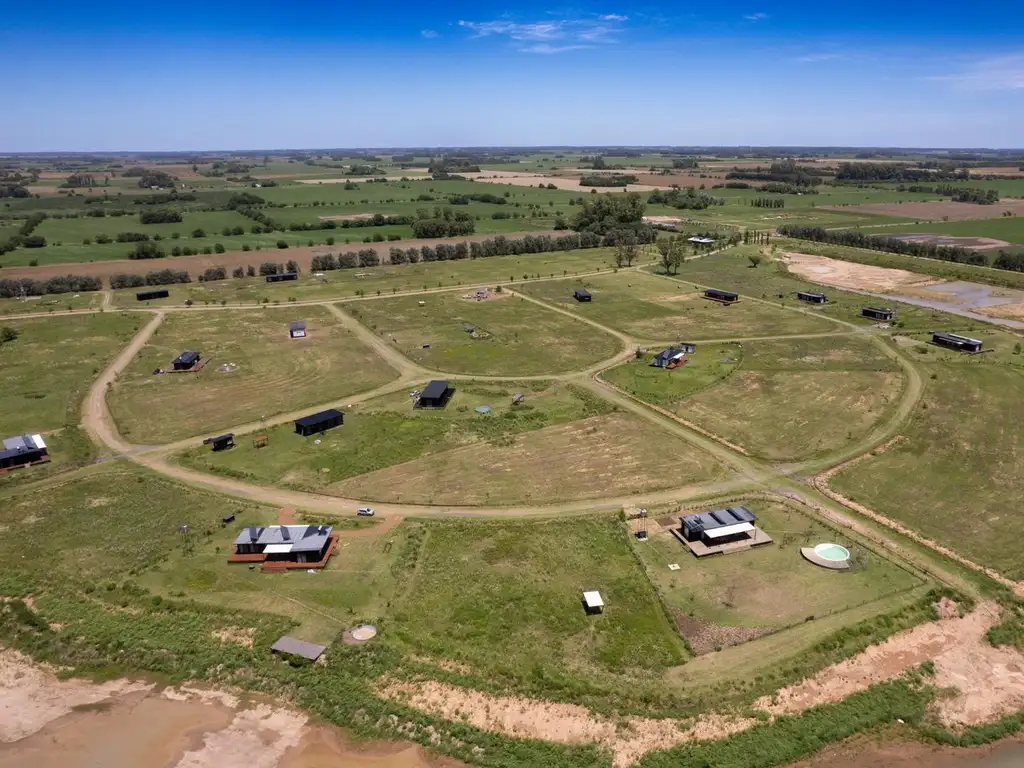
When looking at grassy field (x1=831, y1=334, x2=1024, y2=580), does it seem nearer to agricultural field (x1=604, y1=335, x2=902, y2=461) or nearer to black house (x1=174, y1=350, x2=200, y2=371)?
agricultural field (x1=604, y1=335, x2=902, y2=461)

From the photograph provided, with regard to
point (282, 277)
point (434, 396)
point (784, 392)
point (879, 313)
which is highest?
point (879, 313)

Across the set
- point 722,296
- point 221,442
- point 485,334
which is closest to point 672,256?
point 722,296

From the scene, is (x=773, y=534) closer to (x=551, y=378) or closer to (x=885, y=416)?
(x=885, y=416)

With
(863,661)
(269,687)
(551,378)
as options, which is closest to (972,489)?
(863,661)

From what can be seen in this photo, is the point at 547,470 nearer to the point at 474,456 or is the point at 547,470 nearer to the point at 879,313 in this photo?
the point at 474,456

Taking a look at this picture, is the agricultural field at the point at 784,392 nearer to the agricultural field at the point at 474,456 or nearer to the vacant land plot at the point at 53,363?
the agricultural field at the point at 474,456

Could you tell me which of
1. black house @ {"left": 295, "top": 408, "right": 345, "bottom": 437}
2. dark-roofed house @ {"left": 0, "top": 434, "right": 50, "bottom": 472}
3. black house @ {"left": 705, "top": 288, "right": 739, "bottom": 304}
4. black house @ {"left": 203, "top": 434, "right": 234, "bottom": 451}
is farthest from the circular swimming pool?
black house @ {"left": 705, "top": 288, "right": 739, "bottom": 304}
